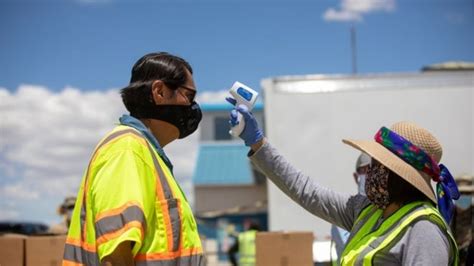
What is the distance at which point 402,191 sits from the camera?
2516 millimetres

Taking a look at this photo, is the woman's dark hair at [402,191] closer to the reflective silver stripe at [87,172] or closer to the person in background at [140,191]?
the person in background at [140,191]

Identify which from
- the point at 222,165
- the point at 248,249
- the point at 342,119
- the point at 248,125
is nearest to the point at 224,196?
the point at 222,165

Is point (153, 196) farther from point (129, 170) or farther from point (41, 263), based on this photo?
point (41, 263)

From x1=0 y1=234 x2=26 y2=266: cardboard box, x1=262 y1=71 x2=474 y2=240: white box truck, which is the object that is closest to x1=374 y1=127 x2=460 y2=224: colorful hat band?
x1=0 y1=234 x2=26 y2=266: cardboard box

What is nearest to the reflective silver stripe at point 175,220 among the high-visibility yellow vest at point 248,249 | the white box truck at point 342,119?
the white box truck at point 342,119

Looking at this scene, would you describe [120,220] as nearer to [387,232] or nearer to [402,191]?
[387,232]

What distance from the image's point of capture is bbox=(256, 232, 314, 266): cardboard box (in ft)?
16.8

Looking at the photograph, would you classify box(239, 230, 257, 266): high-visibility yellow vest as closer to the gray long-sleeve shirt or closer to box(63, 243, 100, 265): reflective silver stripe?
the gray long-sleeve shirt

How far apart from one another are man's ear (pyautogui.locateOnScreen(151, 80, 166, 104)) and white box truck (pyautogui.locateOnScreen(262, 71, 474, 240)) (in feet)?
24.1

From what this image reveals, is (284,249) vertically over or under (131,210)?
under

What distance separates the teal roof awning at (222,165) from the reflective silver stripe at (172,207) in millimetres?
21357

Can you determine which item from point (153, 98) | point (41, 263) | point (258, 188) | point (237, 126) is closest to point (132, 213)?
point (153, 98)

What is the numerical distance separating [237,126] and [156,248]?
1.00 metres

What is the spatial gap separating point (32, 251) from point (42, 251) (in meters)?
0.08
